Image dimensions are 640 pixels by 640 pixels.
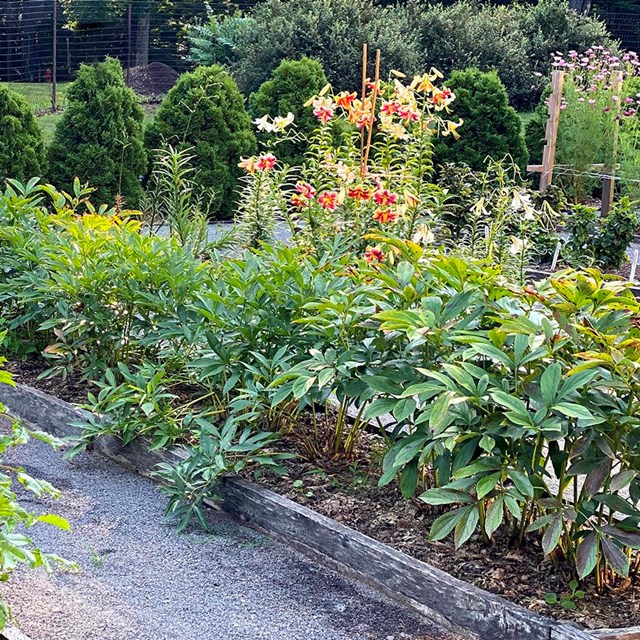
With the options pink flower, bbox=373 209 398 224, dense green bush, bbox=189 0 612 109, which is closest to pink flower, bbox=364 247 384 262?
pink flower, bbox=373 209 398 224

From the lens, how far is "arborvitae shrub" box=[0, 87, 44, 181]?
28.9 feet

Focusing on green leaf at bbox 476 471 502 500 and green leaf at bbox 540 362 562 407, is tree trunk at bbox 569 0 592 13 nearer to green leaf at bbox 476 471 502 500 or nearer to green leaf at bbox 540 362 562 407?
green leaf at bbox 540 362 562 407

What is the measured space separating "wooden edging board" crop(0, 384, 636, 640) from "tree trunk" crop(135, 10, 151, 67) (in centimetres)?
1675

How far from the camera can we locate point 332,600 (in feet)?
9.45

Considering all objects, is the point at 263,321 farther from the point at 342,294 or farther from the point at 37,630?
the point at 37,630

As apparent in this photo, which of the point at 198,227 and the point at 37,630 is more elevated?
the point at 198,227

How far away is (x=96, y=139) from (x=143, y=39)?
10912mm

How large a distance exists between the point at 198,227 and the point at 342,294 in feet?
10.1

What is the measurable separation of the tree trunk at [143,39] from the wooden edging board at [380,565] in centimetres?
1675

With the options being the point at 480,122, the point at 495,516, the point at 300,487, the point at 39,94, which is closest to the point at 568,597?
the point at 495,516

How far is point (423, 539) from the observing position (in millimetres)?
3057

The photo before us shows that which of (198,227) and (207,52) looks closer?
(198,227)

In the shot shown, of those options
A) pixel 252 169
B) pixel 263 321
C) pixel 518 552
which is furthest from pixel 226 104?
pixel 518 552

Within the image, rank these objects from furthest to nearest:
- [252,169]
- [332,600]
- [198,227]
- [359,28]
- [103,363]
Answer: [359,28] → [198,227] → [252,169] → [103,363] → [332,600]
